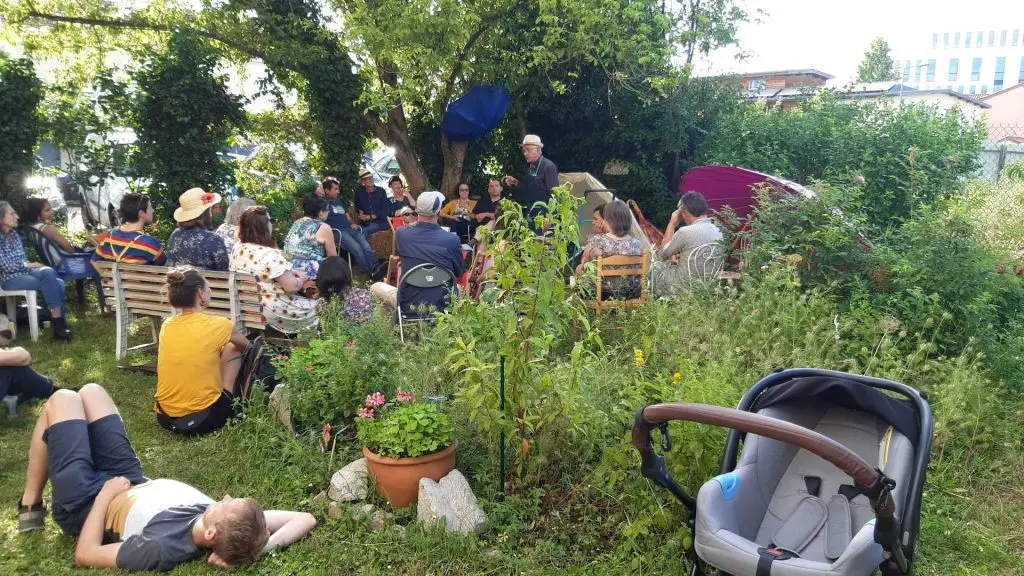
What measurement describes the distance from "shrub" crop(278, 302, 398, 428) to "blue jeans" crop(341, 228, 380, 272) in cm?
469

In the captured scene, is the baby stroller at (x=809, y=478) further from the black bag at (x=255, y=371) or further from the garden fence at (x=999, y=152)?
the garden fence at (x=999, y=152)

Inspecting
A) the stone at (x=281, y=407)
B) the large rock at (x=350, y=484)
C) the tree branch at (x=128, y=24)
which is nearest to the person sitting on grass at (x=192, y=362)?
the stone at (x=281, y=407)

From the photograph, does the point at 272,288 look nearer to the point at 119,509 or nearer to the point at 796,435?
the point at 119,509

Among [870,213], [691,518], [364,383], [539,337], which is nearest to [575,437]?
[539,337]

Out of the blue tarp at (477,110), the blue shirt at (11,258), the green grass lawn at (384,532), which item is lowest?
the green grass lawn at (384,532)

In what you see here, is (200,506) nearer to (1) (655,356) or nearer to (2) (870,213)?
(1) (655,356)

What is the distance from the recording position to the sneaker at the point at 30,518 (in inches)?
128

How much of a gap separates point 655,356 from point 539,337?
1370mm

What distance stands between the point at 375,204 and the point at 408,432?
7.24 metres

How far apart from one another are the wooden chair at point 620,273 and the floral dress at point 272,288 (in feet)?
7.14

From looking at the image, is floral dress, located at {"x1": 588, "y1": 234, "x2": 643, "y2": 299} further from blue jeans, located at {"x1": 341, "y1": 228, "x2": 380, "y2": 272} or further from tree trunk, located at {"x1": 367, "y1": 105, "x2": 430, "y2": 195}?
tree trunk, located at {"x1": 367, "y1": 105, "x2": 430, "y2": 195}

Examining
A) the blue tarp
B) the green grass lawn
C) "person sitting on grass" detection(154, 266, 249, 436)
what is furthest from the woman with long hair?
the blue tarp

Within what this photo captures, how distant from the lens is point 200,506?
305 cm

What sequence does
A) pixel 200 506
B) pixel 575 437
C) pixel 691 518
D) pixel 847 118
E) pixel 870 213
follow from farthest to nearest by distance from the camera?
pixel 847 118 → pixel 870 213 → pixel 575 437 → pixel 200 506 → pixel 691 518
